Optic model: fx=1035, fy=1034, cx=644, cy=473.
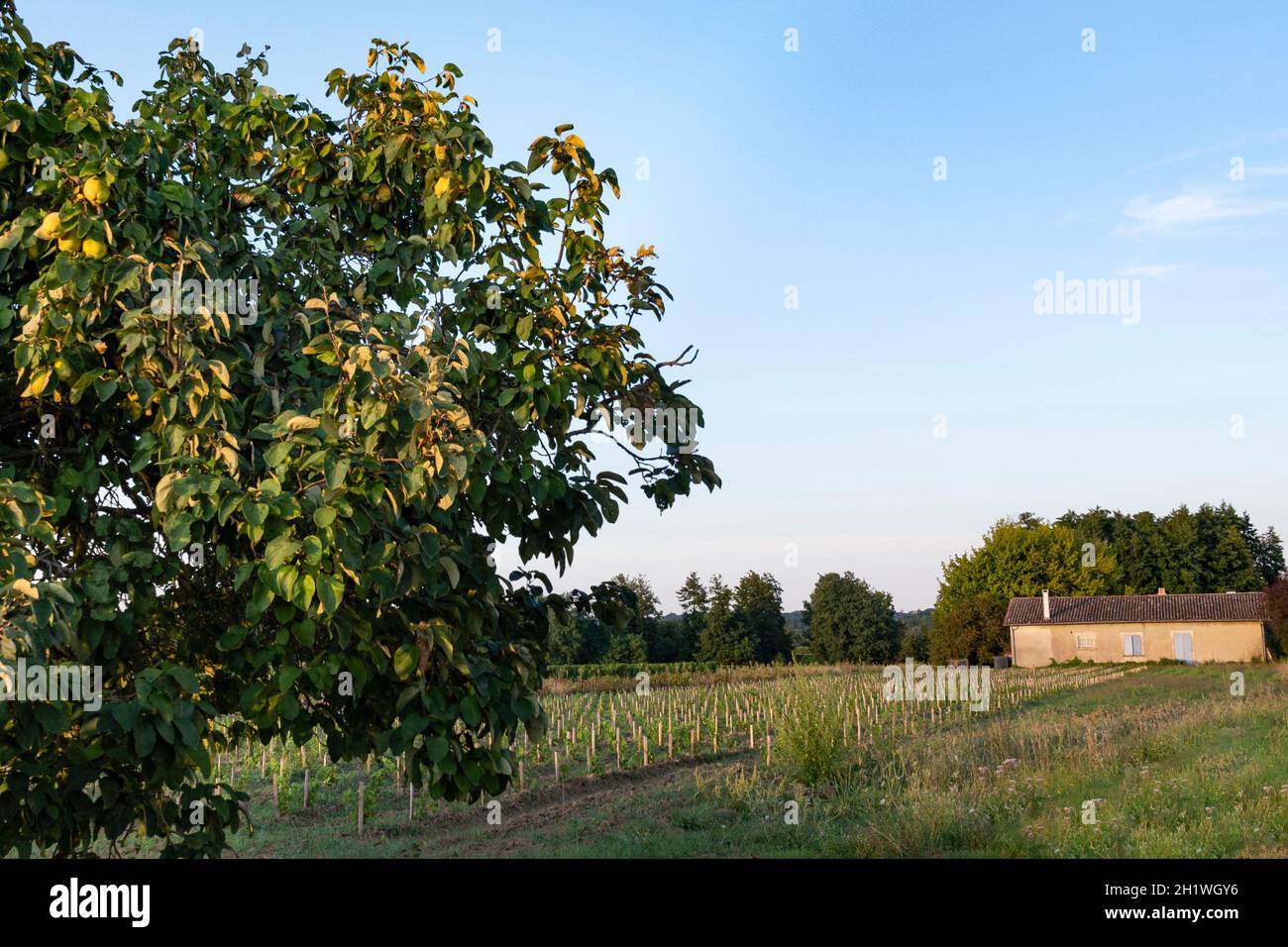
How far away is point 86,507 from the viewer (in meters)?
5.78

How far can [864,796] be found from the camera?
46.7 feet

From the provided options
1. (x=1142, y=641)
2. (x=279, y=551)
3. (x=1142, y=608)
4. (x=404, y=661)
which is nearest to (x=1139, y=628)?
(x=1142, y=641)

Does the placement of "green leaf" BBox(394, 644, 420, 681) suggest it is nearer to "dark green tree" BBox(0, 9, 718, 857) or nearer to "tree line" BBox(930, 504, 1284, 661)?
"dark green tree" BBox(0, 9, 718, 857)

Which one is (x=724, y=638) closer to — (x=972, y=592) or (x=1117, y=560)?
(x=972, y=592)

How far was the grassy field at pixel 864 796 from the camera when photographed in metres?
11.4

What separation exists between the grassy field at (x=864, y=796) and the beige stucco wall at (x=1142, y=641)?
41805 mm

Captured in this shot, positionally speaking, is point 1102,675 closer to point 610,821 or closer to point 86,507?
point 610,821

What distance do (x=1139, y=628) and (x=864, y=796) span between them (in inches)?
2269

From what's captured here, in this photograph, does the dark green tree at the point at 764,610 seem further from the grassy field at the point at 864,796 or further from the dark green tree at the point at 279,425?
the dark green tree at the point at 279,425

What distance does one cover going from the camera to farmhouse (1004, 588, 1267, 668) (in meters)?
62.0

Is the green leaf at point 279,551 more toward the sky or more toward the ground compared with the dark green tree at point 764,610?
more toward the sky

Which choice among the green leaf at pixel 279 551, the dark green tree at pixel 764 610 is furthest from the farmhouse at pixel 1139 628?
the green leaf at pixel 279 551
